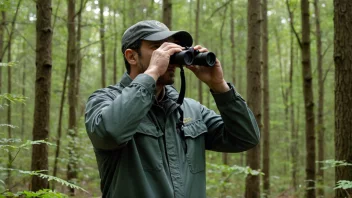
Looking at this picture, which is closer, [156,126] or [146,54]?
[156,126]

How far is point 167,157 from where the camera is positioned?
212cm

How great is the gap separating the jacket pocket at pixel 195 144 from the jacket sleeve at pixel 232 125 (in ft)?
0.44

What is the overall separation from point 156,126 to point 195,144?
0.31 meters

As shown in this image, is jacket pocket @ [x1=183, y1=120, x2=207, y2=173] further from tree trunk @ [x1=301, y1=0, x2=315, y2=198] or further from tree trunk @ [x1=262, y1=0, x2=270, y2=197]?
tree trunk @ [x1=262, y1=0, x2=270, y2=197]

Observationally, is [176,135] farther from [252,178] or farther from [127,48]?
[252,178]

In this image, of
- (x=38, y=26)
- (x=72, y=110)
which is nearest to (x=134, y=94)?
(x=38, y=26)

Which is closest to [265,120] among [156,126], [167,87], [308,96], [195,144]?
[308,96]

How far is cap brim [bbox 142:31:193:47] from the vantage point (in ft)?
7.46

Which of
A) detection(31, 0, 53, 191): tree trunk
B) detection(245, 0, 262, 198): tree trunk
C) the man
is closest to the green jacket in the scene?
the man

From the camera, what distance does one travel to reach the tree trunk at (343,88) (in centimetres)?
484

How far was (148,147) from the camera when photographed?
2053 millimetres

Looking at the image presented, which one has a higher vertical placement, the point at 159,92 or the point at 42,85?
the point at 42,85

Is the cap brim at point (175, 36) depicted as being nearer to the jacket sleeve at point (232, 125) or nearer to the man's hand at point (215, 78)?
the man's hand at point (215, 78)

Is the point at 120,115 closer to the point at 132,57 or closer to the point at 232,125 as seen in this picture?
the point at 132,57
